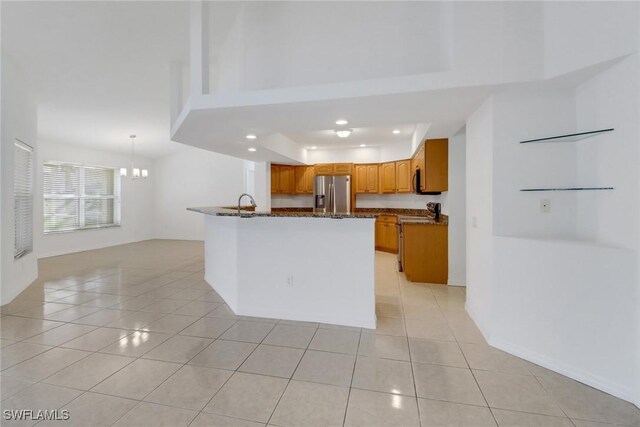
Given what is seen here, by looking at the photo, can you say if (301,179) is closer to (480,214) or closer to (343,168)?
(343,168)

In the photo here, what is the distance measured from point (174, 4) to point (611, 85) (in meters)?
3.97

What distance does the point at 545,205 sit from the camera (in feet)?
8.12

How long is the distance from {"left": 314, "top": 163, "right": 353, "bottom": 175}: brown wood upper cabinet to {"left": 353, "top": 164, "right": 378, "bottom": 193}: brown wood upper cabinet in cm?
16

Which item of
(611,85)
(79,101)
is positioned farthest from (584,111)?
(79,101)

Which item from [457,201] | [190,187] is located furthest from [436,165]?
[190,187]

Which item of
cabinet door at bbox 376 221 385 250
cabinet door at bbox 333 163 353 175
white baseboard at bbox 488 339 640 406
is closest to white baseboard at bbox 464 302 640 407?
white baseboard at bbox 488 339 640 406

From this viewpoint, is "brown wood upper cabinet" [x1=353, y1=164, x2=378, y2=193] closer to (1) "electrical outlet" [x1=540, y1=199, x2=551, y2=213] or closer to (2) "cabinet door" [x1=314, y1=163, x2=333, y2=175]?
(2) "cabinet door" [x1=314, y1=163, x2=333, y2=175]

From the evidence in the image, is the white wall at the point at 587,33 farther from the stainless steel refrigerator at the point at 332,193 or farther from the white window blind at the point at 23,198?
the white window blind at the point at 23,198

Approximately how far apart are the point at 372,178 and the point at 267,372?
574 centimetres

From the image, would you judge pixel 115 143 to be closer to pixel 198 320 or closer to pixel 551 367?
pixel 198 320

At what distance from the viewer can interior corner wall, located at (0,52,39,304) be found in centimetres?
351

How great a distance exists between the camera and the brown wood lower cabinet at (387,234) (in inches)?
259

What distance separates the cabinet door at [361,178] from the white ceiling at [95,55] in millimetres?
4399

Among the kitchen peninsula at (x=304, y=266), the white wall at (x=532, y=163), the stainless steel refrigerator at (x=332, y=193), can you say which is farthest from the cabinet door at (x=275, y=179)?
the white wall at (x=532, y=163)
